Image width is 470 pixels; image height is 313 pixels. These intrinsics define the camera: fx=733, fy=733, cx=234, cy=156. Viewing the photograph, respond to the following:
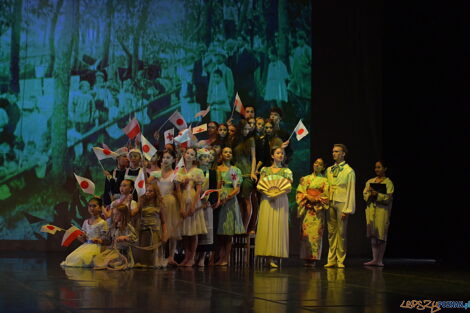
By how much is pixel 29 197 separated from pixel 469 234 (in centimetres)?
614

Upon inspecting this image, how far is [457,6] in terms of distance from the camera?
32.0ft

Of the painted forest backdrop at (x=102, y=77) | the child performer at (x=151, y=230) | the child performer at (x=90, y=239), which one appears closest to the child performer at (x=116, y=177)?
the child performer at (x=90, y=239)

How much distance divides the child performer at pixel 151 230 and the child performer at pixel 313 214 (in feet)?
5.81

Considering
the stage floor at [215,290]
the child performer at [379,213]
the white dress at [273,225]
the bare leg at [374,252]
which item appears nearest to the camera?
the stage floor at [215,290]

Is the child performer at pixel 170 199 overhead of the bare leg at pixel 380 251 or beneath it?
overhead

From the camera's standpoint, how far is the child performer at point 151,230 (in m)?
7.31

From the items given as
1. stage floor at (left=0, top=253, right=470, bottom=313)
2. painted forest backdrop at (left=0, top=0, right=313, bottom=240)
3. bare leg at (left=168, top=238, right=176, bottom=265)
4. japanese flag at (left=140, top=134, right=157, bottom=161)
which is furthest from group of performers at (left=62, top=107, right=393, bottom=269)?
painted forest backdrop at (left=0, top=0, right=313, bottom=240)

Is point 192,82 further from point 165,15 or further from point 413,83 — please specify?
point 413,83

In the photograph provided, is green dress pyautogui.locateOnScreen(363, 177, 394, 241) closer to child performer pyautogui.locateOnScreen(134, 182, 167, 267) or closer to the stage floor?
the stage floor

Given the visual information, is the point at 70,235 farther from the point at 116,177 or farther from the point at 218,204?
the point at 218,204

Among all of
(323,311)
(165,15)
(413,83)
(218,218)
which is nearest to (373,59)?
(413,83)

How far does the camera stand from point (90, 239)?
7301mm

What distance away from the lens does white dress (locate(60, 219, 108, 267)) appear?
713 centimetres

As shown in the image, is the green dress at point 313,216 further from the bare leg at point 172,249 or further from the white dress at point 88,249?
the white dress at point 88,249
